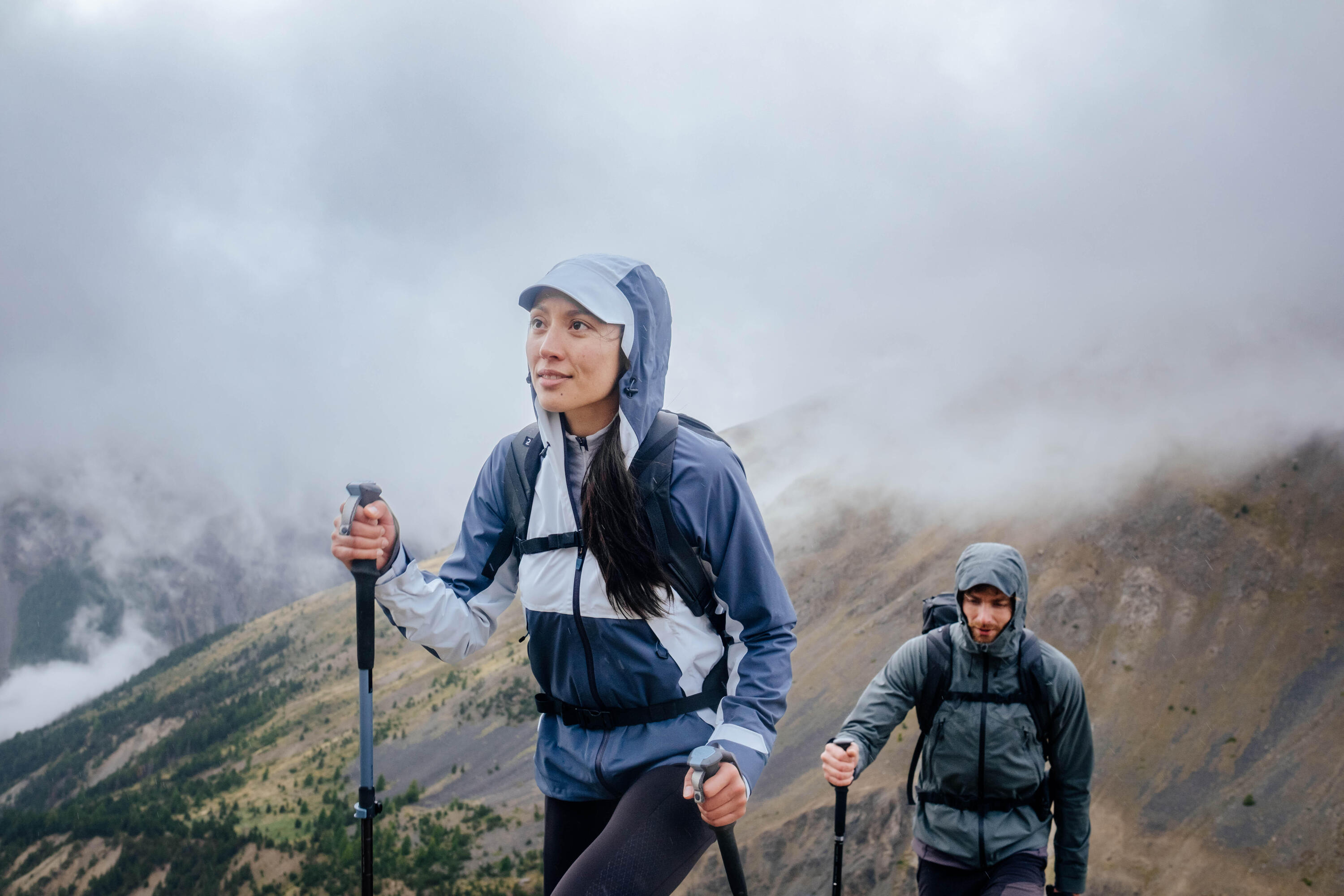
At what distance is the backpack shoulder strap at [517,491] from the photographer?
3.65 metres

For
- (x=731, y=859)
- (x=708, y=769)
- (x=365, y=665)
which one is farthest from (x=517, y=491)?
(x=731, y=859)

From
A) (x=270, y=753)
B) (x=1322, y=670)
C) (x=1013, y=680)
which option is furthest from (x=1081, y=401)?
(x=270, y=753)

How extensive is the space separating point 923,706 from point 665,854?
2859mm

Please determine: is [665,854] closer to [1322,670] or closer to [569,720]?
[569,720]

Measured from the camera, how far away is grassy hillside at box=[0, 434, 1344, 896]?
109 feet

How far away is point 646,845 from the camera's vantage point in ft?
9.84

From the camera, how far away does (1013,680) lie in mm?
5191

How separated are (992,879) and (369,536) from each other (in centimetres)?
424

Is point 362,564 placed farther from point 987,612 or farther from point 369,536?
point 987,612

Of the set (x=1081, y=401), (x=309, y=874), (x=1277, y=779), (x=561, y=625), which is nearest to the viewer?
(x=561, y=625)

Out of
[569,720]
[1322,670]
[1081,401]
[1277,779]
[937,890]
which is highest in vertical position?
[1081,401]

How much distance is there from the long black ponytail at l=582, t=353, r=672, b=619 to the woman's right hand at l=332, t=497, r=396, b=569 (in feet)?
2.56

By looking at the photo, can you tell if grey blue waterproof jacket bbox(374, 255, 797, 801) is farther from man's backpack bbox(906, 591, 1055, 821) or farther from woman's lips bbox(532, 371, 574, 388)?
man's backpack bbox(906, 591, 1055, 821)

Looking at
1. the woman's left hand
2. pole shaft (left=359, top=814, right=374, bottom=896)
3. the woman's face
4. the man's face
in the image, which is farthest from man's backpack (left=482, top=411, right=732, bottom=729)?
the man's face
